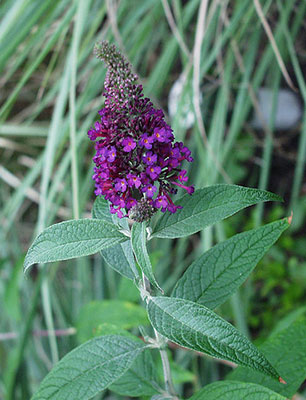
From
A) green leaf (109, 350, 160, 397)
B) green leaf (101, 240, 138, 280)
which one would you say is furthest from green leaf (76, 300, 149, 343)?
green leaf (101, 240, 138, 280)

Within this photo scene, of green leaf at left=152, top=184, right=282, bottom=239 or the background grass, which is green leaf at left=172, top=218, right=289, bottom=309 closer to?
green leaf at left=152, top=184, right=282, bottom=239

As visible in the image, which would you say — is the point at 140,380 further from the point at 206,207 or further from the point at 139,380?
the point at 206,207

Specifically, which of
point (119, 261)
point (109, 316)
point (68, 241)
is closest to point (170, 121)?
point (109, 316)

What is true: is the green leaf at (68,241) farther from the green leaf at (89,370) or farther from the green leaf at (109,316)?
the green leaf at (109,316)

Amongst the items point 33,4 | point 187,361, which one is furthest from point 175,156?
point 187,361

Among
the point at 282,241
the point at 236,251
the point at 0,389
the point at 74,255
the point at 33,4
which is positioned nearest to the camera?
the point at 74,255

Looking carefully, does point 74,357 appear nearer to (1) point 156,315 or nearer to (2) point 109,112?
(1) point 156,315
